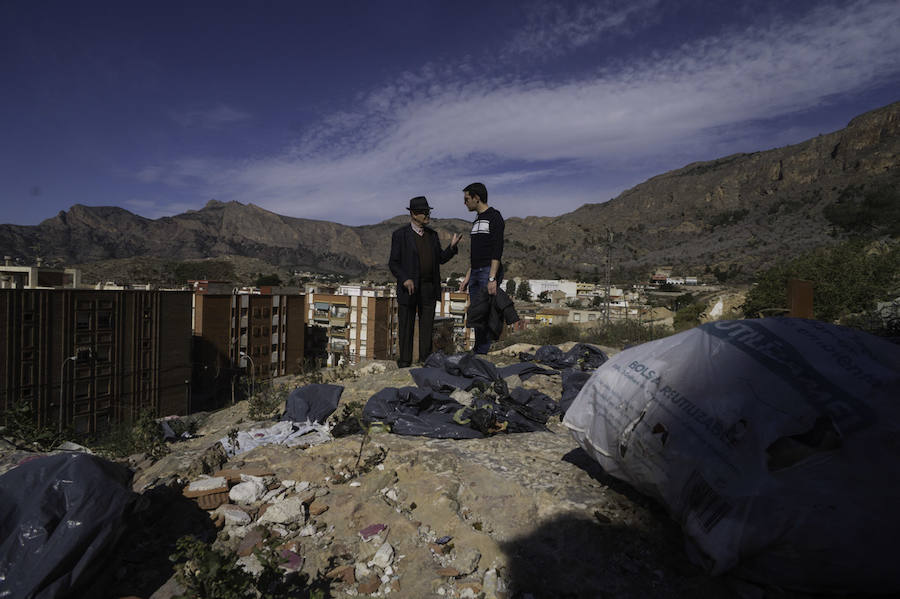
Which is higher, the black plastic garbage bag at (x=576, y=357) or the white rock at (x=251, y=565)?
the black plastic garbage bag at (x=576, y=357)

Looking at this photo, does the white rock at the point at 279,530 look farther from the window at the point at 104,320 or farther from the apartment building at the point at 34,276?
the apartment building at the point at 34,276

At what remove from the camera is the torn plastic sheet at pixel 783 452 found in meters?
1.47

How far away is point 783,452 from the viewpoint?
1.57 metres

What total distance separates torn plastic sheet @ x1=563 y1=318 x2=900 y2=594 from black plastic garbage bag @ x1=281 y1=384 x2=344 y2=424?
314cm

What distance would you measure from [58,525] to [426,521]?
5.23ft

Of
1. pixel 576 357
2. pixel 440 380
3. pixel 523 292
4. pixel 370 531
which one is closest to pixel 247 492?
pixel 370 531

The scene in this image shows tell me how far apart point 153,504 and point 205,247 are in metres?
161

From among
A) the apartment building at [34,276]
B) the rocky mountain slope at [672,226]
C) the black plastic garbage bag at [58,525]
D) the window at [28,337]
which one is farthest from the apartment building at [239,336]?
the black plastic garbage bag at [58,525]

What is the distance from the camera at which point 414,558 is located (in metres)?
2.11

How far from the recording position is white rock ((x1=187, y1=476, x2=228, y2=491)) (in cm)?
266

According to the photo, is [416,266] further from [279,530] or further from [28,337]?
[28,337]

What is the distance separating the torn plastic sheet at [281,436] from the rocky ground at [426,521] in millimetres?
298

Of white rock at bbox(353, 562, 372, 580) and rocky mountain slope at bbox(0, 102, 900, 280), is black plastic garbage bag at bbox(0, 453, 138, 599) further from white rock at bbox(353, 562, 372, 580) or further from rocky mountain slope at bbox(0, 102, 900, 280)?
rocky mountain slope at bbox(0, 102, 900, 280)

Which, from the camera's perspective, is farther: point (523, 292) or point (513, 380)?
point (523, 292)
